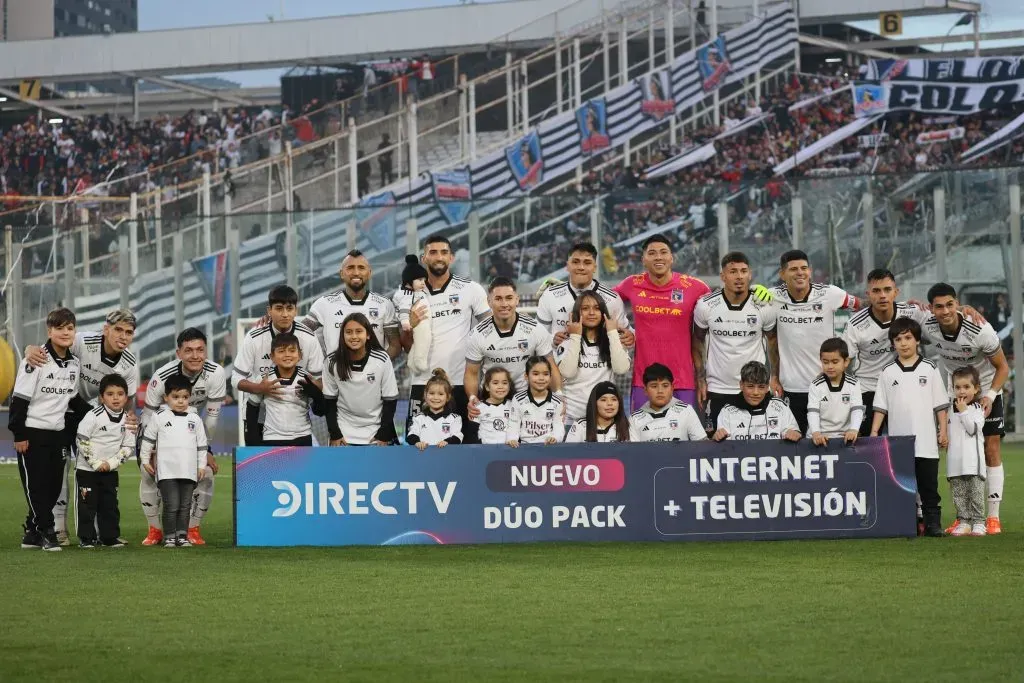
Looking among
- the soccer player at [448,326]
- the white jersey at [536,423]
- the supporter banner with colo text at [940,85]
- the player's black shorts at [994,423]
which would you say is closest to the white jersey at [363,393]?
the soccer player at [448,326]

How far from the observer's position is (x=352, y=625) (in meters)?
6.66

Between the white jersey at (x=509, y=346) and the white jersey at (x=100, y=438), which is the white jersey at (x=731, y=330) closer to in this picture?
the white jersey at (x=509, y=346)

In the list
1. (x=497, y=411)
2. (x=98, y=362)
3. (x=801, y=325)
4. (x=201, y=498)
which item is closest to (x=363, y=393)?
(x=497, y=411)

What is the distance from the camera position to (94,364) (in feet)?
35.0

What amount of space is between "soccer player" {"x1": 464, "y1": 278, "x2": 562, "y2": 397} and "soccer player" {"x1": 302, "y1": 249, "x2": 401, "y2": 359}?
0.67 metres

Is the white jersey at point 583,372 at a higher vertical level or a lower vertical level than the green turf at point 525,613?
higher

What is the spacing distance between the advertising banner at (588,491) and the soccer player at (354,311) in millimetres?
1224

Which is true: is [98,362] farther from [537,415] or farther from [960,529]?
[960,529]

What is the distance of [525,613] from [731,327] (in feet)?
13.4

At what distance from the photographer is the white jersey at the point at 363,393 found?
10.4m

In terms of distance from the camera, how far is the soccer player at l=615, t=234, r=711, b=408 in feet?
34.7

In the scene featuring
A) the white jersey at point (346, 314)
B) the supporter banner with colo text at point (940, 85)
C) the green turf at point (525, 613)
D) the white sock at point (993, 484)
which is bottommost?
the green turf at point (525, 613)

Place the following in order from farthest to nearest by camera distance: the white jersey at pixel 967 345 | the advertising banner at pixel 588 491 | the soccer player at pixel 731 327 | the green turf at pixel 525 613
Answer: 1. the soccer player at pixel 731 327
2. the white jersey at pixel 967 345
3. the advertising banner at pixel 588 491
4. the green turf at pixel 525 613

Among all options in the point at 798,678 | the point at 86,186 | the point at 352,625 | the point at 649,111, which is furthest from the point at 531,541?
the point at 86,186
